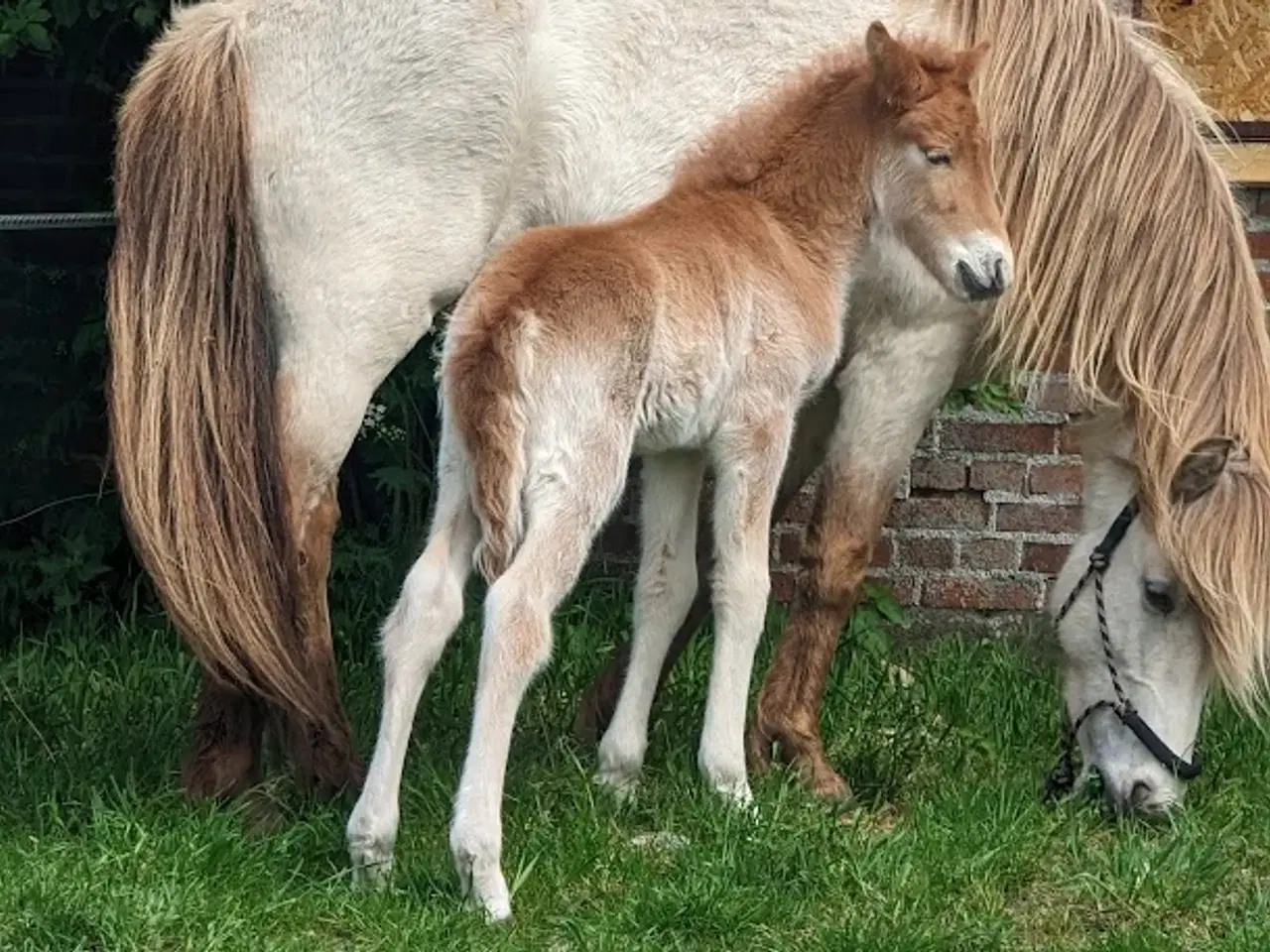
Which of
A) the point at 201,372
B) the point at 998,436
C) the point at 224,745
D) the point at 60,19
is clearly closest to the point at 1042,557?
the point at 998,436

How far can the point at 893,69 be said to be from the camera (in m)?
4.37

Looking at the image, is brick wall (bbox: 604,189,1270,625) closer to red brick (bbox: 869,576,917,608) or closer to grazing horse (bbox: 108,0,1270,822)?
red brick (bbox: 869,576,917,608)

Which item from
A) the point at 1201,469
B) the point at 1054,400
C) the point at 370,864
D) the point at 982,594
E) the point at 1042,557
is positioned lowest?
the point at 982,594

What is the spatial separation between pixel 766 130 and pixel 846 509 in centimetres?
83

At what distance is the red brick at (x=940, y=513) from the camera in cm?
639

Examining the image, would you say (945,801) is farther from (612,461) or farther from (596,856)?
(612,461)

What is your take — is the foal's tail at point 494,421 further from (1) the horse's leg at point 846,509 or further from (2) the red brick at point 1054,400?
(2) the red brick at point 1054,400

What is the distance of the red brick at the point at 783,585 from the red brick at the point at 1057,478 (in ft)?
2.42

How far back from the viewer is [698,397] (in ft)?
13.6

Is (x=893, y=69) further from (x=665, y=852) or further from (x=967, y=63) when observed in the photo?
(x=665, y=852)

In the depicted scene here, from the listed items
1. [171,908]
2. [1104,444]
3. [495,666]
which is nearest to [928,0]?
[1104,444]

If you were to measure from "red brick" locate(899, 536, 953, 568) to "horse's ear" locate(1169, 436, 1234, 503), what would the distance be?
1.82 meters

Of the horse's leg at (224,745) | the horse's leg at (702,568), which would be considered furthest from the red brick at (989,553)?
the horse's leg at (224,745)

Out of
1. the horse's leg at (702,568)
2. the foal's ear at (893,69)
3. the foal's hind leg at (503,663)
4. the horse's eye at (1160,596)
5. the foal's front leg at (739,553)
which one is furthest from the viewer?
the horse's leg at (702,568)
